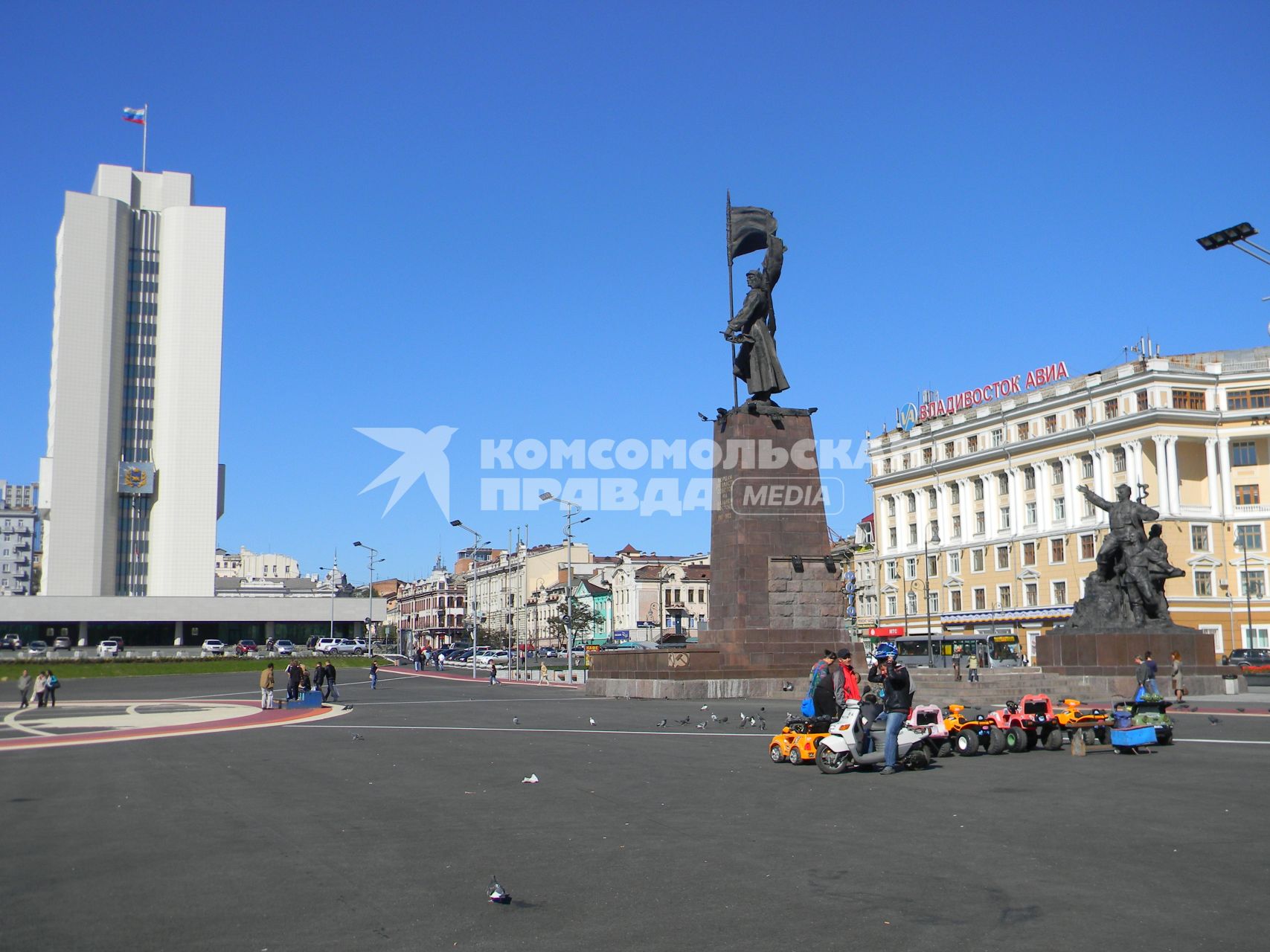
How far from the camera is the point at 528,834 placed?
969cm

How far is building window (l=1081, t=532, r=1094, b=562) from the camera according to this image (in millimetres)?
67750

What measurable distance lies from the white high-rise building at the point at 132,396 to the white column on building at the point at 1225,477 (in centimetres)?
8047

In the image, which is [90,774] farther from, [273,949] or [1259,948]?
[1259,948]

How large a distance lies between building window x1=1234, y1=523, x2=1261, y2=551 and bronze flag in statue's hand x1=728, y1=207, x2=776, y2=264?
150 ft

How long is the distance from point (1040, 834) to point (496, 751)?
963 centimetres

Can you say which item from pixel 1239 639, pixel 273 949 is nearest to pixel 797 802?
pixel 273 949

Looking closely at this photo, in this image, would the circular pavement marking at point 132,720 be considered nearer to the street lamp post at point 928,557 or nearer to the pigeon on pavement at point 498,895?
the pigeon on pavement at point 498,895

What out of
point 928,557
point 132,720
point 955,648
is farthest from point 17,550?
point 132,720

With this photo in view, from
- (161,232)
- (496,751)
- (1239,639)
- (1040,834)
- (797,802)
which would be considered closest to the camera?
(1040,834)

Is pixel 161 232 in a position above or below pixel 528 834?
above

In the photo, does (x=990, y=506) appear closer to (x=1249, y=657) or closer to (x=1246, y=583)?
(x=1246, y=583)

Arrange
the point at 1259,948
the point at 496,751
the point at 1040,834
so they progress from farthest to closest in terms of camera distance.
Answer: the point at 496,751
the point at 1040,834
the point at 1259,948

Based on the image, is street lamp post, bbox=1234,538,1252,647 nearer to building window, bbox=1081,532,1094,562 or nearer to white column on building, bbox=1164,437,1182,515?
white column on building, bbox=1164,437,1182,515

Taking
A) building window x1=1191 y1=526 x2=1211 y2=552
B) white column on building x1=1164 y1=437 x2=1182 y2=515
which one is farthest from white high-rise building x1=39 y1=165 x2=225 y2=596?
building window x1=1191 y1=526 x2=1211 y2=552
